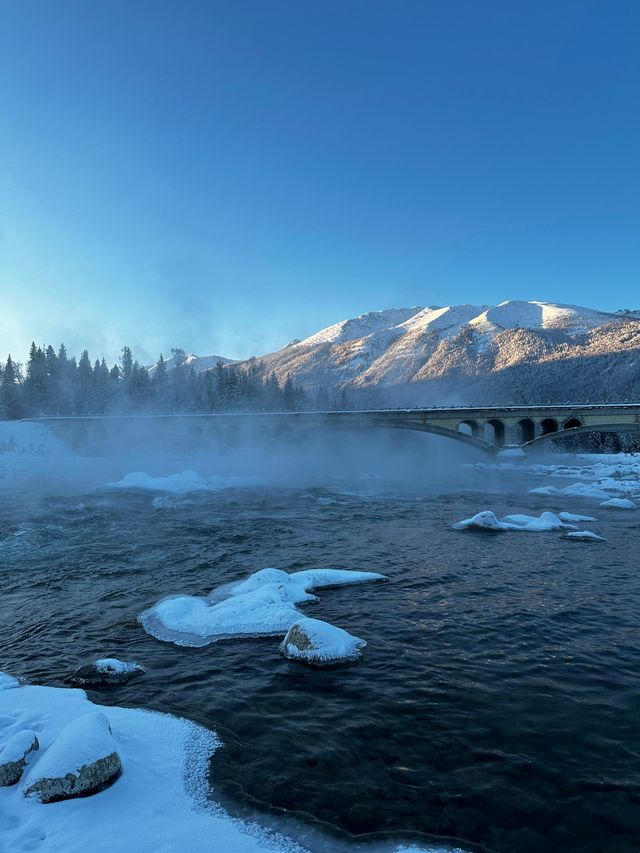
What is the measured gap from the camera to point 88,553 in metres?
22.7

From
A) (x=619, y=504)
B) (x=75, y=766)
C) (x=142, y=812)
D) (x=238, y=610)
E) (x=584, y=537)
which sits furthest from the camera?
(x=619, y=504)

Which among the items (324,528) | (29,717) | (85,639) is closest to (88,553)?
(85,639)

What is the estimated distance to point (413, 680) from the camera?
10586 mm

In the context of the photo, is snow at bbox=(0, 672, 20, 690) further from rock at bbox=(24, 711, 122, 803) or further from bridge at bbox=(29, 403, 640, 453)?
bridge at bbox=(29, 403, 640, 453)

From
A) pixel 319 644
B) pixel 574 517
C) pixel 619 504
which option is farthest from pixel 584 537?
pixel 319 644

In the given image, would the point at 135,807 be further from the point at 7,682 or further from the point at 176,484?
the point at 176,484

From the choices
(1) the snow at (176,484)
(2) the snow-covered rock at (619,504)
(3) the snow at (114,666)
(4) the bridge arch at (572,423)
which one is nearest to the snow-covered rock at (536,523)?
(2) the snow-covered rock at (619,504)

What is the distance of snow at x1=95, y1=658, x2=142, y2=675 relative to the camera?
10664 millimetres

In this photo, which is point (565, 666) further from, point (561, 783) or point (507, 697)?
point (561, 783)

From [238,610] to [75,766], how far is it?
7783 mm

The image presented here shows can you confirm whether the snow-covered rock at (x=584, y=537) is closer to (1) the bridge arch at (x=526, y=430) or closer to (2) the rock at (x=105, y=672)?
(2) the rock at (x=105, y=672)

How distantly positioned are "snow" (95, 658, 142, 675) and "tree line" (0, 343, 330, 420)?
106340 mm

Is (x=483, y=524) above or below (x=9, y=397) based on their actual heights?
below

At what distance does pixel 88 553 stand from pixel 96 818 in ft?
61.1
